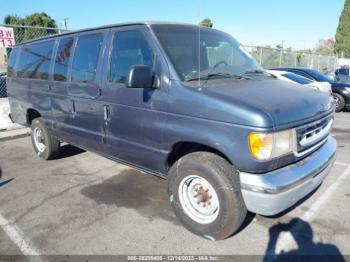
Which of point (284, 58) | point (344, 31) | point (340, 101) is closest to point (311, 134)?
point (340, 101)

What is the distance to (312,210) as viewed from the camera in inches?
153

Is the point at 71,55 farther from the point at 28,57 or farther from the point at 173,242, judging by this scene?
the point at 173,242

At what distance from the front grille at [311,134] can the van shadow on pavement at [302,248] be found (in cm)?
92

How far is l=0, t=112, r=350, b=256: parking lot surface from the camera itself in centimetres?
319

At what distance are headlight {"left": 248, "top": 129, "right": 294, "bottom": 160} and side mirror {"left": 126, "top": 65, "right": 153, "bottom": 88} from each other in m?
1.22

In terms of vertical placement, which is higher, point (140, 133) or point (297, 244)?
point (140, 133)

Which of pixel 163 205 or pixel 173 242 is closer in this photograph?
pixel 173 242

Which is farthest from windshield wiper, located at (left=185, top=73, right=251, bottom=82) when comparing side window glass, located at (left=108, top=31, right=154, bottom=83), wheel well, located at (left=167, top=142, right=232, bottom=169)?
wheel well, located at (left=167, top=142, right=232, bottom=169)

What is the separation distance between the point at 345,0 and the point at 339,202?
164ft

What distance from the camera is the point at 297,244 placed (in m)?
3.21

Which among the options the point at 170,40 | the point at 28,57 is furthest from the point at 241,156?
the point at 28,57

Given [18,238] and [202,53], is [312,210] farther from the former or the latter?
[18,238]

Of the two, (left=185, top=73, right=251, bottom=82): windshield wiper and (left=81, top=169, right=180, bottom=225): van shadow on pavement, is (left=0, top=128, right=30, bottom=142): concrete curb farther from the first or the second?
(left=185, top=73, right=251, bottom=82): windshield wiper

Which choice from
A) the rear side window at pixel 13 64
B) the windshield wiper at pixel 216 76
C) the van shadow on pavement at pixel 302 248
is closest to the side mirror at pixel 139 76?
the windshield wiper at pixel 216 76
